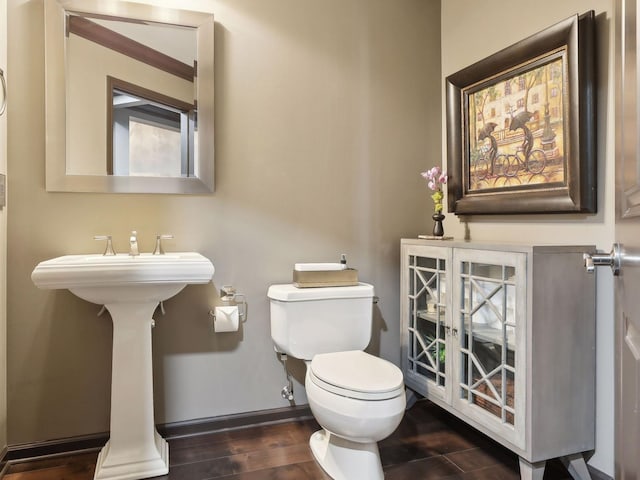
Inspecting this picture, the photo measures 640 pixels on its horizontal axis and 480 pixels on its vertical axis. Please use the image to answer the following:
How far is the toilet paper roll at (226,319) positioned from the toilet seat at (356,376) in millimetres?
A: 437

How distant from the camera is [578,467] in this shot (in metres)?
1.66

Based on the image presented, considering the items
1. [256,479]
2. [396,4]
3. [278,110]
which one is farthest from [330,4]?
[256,479]

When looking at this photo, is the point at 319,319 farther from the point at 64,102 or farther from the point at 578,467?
the point at 64,102

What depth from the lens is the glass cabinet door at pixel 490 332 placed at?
1644 millimetres

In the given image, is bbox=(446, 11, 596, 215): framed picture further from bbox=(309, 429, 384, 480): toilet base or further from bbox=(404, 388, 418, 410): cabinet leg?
bbox=(309, 429, 384, 480): toilet base

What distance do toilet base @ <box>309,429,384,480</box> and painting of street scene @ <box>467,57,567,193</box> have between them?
4.24 feet

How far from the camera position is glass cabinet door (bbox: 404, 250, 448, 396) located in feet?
6.81

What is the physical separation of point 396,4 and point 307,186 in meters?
1.17

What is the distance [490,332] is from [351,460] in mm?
750

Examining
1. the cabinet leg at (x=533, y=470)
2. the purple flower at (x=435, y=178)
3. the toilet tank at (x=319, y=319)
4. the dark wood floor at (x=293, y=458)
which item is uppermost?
the purple flower at (x=435, y=178)

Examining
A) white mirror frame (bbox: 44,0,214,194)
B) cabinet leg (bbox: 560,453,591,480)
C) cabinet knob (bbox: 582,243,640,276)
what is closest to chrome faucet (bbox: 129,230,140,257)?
white mirror frame (bbox: 44,0,214,194)

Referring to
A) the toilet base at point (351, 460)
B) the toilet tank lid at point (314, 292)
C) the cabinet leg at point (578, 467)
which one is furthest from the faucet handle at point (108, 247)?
the cabinet leg at point (578, 467)

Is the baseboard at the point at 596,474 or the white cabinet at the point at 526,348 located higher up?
the white cabinet at the point at 526,348

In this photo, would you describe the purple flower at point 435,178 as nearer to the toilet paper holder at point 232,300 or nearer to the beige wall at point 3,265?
the toilet paper holder at point 232,300
